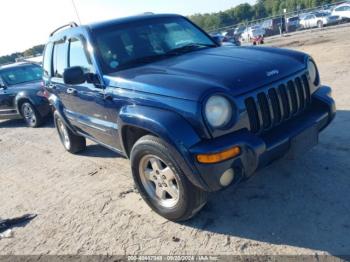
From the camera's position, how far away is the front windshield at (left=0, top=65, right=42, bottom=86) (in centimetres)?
995

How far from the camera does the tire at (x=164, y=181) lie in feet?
10.9

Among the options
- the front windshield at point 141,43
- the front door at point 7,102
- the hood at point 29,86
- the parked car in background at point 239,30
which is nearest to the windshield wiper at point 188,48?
the front windshield at point 141,43

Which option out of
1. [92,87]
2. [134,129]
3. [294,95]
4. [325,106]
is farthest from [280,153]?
[92,87]

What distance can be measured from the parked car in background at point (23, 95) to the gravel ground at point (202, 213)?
3541 millimetres

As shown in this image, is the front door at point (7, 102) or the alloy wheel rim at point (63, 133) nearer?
the alloy wheel rim at point (63, 133)

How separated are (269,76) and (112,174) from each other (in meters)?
2.64

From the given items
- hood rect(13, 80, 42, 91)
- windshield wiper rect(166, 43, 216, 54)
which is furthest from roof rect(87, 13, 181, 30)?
hood rect(13, 80, 42, 91)

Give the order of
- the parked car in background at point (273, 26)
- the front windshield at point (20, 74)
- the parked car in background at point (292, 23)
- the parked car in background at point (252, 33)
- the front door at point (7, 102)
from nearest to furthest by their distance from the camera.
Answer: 1. the front door at point (7, 102)
2. the front windshield at point (20, 74)
3. the parked car in background at point (252, 33)
4. the parked car in background at point (292, 23)
5. the parked car in background at point (273, 26)

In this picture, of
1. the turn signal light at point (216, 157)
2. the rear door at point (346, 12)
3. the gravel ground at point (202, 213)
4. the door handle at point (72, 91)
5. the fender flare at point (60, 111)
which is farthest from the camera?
the rear door at point (346, 12)

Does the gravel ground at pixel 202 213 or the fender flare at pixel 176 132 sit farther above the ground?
the fender flare at pixel 176 132

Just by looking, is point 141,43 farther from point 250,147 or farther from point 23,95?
point 23,95

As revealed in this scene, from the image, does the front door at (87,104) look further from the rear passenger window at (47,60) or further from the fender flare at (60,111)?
the rear passenger window at (47,60)

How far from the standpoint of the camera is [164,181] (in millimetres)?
3637

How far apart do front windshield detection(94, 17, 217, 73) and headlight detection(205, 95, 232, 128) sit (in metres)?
1.35
